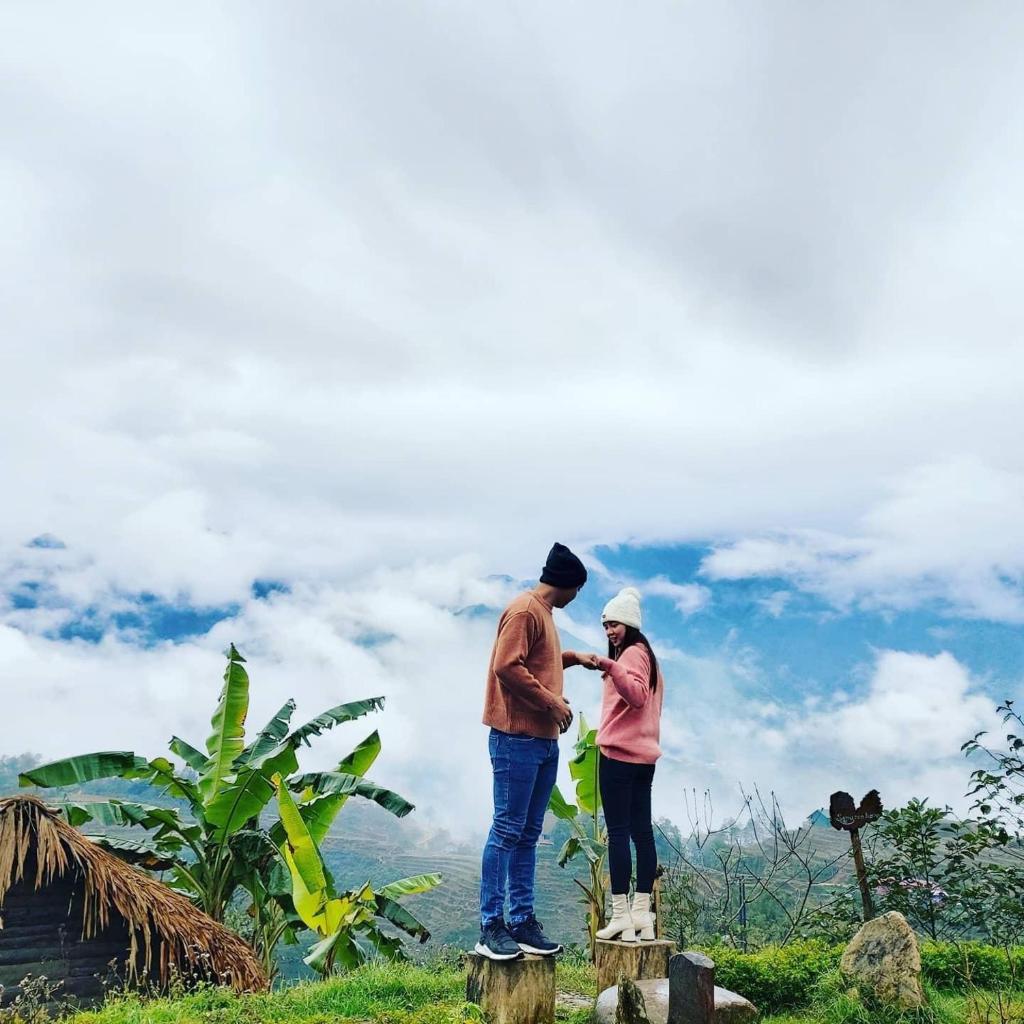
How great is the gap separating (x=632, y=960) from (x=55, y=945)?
20.5 ft

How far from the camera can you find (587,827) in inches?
384

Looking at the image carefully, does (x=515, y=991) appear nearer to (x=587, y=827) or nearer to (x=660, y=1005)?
(x=660, y=1005)

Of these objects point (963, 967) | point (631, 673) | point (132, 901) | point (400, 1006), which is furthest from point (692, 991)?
point (132, 901)

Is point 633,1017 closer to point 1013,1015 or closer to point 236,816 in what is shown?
point 1013,1015

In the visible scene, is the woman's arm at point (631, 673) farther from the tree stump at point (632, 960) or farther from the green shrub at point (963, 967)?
the green shrub at point (963, 967)

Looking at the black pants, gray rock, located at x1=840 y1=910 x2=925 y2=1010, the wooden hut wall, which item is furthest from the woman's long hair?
the wooden hut wall

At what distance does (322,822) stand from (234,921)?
2.47m

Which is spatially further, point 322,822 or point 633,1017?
point 322,822

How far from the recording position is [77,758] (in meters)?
9.44

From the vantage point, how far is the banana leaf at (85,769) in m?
9.18

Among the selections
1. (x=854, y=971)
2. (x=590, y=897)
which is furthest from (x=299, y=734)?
(x=854, y=971)

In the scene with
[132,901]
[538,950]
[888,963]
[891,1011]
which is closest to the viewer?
[538,950]

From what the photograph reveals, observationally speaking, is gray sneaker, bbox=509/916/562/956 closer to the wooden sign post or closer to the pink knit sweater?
the pink knit sweater

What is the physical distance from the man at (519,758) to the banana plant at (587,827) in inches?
149
